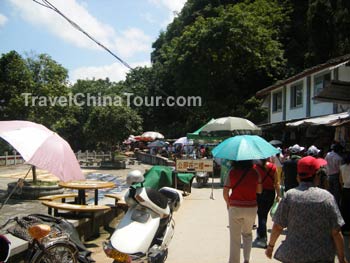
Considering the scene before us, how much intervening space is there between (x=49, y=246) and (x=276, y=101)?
22.8m

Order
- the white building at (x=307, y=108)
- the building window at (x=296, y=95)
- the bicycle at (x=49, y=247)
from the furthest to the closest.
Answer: the building window at (x=296, y=95), the white building at (x=307, y=108), the bicycle at (x=49, y=247)

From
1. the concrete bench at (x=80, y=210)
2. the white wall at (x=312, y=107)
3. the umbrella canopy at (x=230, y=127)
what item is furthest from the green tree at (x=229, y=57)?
the concrete bench at (x=80, y=210)

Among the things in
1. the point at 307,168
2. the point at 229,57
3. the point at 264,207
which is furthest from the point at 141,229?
the point at 229,57

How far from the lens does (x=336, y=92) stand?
8.20 metres

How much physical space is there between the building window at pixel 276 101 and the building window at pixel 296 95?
2.19 metres

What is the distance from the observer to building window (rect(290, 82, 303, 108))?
22453 mm

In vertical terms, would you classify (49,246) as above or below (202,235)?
above

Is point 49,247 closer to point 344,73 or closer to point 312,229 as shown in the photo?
point 312,229

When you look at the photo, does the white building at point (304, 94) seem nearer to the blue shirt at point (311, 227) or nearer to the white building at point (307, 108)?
the white building at point (307, 108)

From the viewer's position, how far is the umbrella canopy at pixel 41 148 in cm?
475

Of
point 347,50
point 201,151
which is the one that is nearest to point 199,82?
point 201,151

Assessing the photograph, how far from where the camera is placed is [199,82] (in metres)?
34.3

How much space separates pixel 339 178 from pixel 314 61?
20.5m

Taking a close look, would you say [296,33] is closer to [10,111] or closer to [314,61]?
[314,61]
